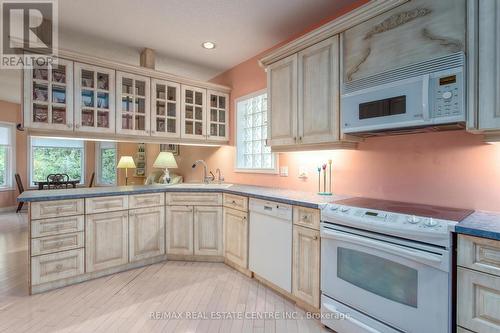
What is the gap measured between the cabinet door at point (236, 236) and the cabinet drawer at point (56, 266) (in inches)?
59.1

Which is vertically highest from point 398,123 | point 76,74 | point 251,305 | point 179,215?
point 76,74

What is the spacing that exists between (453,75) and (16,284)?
4063 mm

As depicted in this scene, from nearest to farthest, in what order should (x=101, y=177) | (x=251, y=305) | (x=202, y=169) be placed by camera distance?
1. (x=251, y=305)
2. (x=202, y=169)
3. (x=101, y=177)

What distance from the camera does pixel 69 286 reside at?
249cm

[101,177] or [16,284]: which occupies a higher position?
[101,177]

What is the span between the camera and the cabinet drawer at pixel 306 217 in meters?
2.00

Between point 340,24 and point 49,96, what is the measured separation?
2943mm

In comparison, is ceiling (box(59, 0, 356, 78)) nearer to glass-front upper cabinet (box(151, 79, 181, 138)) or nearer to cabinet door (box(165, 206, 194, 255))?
glass-front upper cabinet (box(151, 79, 181, 138))

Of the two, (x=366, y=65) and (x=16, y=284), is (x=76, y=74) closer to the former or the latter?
(x=16, y=284)

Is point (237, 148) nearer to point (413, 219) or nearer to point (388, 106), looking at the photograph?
point (388, 106)

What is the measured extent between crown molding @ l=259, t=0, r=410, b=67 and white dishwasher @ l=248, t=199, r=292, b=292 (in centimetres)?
152

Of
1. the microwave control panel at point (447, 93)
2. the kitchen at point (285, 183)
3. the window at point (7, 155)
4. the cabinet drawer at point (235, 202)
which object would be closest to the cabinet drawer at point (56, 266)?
the kitchen at point (285, 183)

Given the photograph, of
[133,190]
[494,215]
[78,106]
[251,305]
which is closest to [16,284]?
[133,190]

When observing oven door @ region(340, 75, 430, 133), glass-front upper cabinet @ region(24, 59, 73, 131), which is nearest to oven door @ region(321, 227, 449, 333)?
oven door @ region(340, 75, 430, 133)
